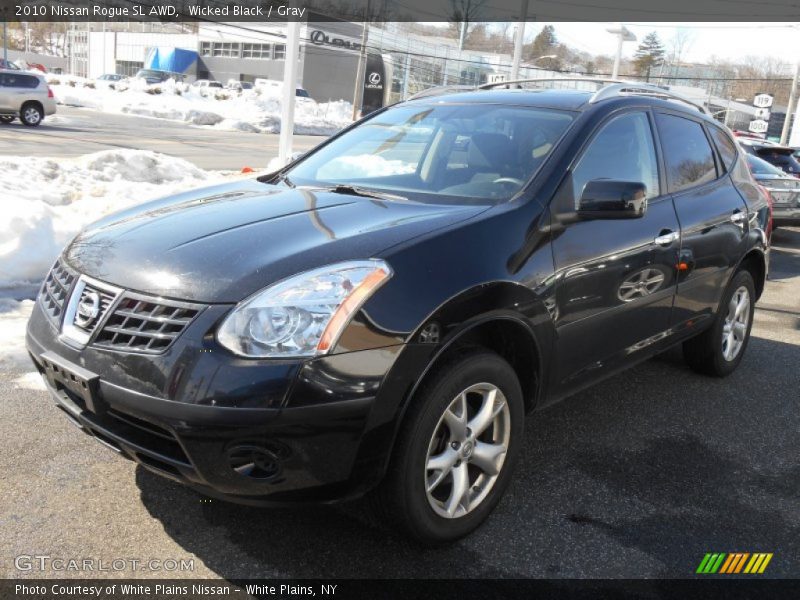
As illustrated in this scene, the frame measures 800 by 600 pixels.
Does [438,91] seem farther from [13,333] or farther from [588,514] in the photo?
[13,333]

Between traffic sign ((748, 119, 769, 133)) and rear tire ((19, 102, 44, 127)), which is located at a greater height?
traffic sign ((748, 119, 769, 133))

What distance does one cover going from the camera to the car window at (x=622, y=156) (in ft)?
11.4

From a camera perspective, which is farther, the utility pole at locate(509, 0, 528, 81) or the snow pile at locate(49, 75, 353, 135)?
the snow pile at locate(49, 75, 353, 135)

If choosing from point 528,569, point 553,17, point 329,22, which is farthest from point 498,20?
point 528,569

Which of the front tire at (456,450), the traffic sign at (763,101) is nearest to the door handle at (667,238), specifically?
the front tire at (456,450)

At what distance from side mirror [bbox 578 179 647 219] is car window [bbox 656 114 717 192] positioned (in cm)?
99

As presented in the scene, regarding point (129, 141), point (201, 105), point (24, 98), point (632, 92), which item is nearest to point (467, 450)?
point (632, 92)

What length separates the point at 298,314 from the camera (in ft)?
7.84

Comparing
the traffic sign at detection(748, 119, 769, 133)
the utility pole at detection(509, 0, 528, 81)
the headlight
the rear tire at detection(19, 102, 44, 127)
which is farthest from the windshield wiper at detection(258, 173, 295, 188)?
the traffic sign at detection(748, 119, 769, 133)

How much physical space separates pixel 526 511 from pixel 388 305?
1.29m

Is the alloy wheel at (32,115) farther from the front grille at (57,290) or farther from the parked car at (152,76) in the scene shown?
the parked car at (152,76)

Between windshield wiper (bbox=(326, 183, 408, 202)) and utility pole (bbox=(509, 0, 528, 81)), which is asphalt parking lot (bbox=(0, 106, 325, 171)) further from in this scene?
windshield wiper (bbox=(326, 183, 408, 202))

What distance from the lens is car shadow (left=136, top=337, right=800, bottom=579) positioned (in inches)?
109

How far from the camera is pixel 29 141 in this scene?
763 inches
